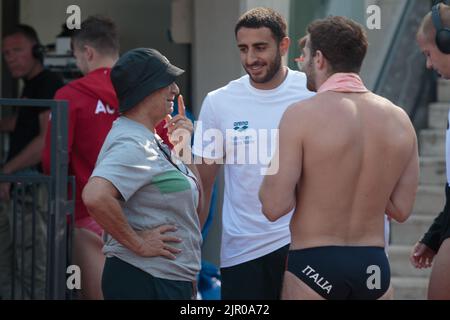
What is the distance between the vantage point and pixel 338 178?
4.39 meters

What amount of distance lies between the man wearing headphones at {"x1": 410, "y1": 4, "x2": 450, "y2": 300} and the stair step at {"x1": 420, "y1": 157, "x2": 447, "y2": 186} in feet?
9.47

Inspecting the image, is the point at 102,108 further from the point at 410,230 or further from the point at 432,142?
the point at 432,142

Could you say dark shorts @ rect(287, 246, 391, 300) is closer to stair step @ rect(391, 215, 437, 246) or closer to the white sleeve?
the white sleeve

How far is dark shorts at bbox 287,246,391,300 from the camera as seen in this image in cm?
441

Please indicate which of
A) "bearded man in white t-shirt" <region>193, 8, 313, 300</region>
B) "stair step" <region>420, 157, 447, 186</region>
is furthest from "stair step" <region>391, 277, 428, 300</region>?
"bearded man in white t-shirt" <region>193, 8, 313, 300</region>

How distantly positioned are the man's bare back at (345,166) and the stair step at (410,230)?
3532 mm

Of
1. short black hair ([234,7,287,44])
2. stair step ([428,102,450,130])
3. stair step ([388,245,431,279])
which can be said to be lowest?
stair step ([388,245,431,279])

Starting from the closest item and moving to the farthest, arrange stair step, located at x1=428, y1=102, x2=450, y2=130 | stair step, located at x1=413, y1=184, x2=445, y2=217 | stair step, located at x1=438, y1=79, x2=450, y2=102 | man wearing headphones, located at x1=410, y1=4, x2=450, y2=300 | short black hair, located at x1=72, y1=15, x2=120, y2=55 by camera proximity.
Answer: man wearing headphones, located at x1=410, y1=4, x2=450, y2=300 → short black hair, located at x1=72, y1=15, x2=120, y2=55 → stair step, located at x1=413, y1=184, x2=445, y2=217 → stair step, located at x1=428, y1=102, x2=450, y2=130 → stair step, located at x1=438, y1=79, x2=450, y2=102

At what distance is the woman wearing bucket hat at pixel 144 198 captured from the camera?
14.5ft

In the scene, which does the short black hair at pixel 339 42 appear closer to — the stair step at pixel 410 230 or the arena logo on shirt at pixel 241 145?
the arena logo on shirt at pixel 241 145

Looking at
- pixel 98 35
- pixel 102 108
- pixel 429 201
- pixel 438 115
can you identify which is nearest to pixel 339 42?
pixel 102 108

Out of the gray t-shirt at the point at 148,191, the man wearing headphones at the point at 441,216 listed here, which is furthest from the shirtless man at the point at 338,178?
the man wearing headphones at the point at 441,216
